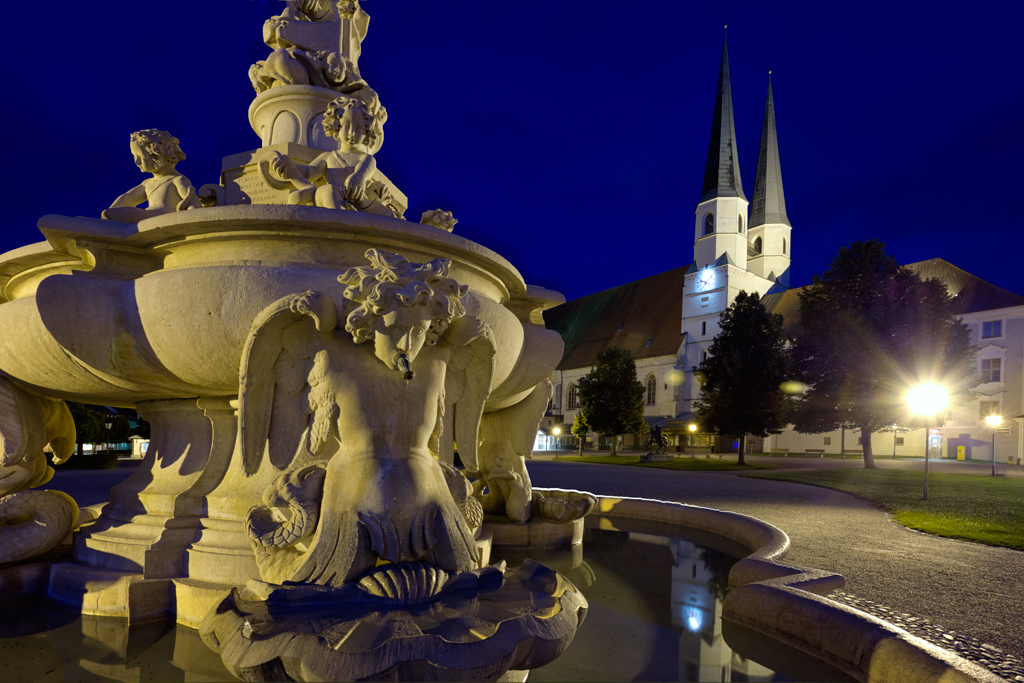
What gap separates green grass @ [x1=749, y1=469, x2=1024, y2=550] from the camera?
6.36 m

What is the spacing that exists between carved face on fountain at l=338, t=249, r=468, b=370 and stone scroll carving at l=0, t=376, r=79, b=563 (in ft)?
6.36

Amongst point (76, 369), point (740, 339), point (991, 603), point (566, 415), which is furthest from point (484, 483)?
point (566, 415)

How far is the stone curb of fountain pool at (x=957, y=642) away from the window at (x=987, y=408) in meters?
36.7

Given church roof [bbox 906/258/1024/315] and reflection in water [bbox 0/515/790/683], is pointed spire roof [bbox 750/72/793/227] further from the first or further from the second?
reflection in water [bbox 0/515/790/683]

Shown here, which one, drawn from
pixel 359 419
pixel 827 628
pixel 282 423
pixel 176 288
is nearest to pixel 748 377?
pixel 827 628

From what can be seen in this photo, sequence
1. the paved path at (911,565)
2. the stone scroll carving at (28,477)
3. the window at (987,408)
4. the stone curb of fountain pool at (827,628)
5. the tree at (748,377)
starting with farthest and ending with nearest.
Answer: the window at (987,408), the tree at (748,377), the paved path at (911,565), the stone scroll carving at (28,477), the stone curb of fountain pool at (827,628)

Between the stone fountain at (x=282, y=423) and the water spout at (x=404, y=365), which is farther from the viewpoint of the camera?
the water spout at (x=404, y=365)

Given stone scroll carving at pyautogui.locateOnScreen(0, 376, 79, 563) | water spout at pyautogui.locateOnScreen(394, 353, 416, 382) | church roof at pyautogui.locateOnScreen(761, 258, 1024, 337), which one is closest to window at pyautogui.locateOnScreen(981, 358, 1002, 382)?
church roof at pyautogui.locateOnScreen(761, 258, 1024, 337)

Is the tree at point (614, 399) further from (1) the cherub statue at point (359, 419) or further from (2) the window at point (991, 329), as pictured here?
(1) the cherub statue at point (359, 419)

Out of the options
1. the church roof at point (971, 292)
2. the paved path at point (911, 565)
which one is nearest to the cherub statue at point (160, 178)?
the paved path at point (911, 565)

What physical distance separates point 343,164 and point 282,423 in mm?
1874

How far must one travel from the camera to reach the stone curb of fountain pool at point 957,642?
2439 mm

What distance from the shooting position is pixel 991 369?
1276 inches

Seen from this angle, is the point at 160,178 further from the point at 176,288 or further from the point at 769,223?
the point at 769,223
